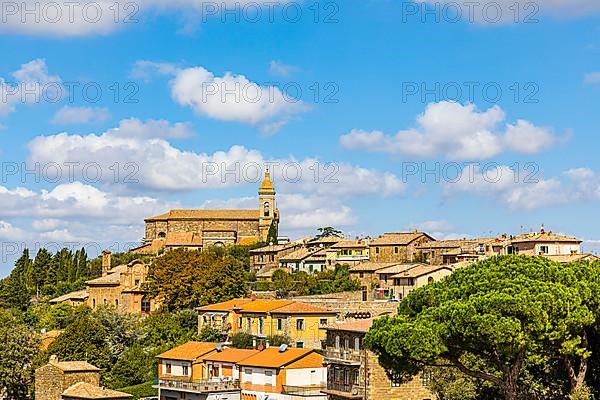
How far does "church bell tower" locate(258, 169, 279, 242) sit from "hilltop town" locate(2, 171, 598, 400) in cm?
729

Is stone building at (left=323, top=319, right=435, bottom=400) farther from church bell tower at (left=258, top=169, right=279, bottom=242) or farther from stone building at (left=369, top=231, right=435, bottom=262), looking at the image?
church bell tower at (left=258, top=169, right=279, bottom=242)

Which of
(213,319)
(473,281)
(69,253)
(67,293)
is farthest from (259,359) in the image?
(69,253)

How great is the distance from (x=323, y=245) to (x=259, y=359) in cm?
5620

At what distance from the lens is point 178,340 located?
66.2 m

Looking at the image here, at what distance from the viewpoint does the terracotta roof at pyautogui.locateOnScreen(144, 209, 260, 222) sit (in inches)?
5000

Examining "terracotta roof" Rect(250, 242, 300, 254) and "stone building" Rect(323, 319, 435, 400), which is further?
"terracotta roof" Rect(250, 242, 300, 254)

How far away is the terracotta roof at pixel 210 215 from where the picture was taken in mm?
127000

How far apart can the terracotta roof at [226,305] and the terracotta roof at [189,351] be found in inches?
260

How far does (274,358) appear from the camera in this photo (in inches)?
2023

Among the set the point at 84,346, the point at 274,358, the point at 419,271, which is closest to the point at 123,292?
the point at 84,346

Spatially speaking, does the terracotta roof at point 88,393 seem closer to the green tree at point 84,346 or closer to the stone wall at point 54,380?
the stone wall at point 54,380

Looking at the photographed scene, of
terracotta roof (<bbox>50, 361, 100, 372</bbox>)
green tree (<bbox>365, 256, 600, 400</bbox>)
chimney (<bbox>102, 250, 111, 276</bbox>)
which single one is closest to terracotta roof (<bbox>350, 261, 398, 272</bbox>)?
chimney (<bbox>102, 250, 111, 276</bbox>)

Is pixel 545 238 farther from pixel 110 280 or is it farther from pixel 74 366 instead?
pixel 74 366

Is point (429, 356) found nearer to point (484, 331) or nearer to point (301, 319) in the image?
point (484, 331)
